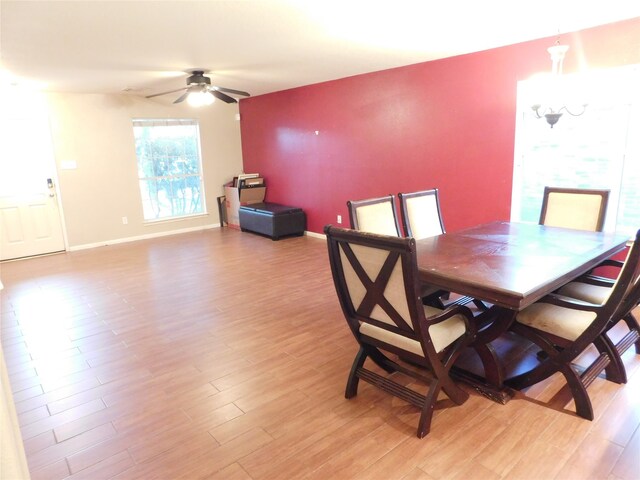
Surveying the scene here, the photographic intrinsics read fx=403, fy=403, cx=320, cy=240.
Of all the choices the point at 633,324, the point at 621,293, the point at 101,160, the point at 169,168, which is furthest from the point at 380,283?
the point at 169,168

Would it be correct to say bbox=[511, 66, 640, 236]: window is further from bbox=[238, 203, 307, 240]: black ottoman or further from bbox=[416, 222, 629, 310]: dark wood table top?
bbox=[238, 203, 307, 240]: black ottoman

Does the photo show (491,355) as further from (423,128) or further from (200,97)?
(200,97)

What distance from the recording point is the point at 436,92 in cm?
438

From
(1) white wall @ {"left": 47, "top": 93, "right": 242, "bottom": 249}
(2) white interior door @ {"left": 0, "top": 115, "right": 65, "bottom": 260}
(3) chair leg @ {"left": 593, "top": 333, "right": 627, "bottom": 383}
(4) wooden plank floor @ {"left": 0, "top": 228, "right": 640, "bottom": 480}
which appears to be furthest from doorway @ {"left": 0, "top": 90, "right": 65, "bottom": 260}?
(3) chair leg @ {"left": 593, "top": 333, "right": 627, "bottom": 383}

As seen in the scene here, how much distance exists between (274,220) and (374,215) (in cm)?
327

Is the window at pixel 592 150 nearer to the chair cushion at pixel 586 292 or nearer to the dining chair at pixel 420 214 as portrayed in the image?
the dining chair at pixel 420 214

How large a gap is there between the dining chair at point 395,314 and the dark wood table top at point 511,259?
0.65 feet

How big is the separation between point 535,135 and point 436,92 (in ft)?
3.70

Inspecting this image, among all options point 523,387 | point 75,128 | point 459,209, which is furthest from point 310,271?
point 75,128

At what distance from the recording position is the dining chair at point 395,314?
1835 millimetres

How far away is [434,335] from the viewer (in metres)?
2.01

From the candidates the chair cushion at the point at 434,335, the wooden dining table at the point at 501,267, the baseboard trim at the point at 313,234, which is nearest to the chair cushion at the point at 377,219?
the wooden dining table at the point at 501,267

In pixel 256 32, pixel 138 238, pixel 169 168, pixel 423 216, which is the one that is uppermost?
Answer: pixel 256 32

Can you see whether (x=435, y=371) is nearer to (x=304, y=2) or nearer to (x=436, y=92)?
(x=304, y=2)
